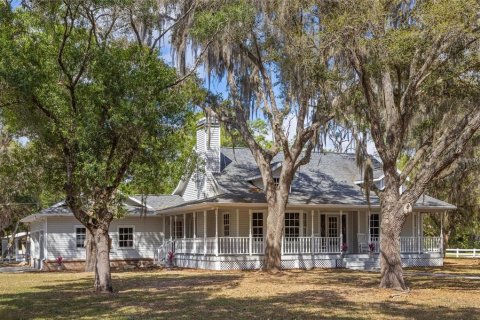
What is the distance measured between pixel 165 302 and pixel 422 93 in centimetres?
988

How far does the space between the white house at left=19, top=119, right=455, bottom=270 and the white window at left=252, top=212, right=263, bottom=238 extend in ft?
0.15

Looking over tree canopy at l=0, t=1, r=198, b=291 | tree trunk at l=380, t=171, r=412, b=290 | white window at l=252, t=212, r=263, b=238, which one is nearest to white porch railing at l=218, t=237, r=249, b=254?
white window at l=252, t=212, r=263, b=238

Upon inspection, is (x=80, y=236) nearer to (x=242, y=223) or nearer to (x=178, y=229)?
(x=178, y=229)

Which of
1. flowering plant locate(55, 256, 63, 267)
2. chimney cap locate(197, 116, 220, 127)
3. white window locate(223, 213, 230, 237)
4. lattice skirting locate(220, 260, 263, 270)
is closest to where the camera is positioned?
chimney cap locate(197, 116, 220, 127)

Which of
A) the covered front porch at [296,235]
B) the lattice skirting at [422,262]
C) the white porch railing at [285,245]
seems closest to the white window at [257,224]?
the covered front porch at [296,235]

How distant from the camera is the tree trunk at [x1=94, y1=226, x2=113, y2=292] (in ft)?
58.8

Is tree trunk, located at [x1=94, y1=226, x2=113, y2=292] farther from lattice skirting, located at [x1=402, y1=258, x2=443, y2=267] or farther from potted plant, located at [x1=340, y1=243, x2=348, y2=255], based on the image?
lattice skirting, located at [x1=402, y1=258, x2=443, y2=267]

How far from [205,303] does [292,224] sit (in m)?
15.5

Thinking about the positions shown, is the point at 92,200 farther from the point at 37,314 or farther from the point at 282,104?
the point at 282,104

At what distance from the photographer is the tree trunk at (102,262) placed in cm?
1792

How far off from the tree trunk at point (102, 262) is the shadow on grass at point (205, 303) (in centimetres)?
36

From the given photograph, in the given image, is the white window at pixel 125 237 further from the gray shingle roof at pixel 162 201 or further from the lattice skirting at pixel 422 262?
the lattice skirting at pixel 422 262

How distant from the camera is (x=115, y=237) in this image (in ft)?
109

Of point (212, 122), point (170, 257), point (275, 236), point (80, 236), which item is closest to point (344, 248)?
point (275, 236)
